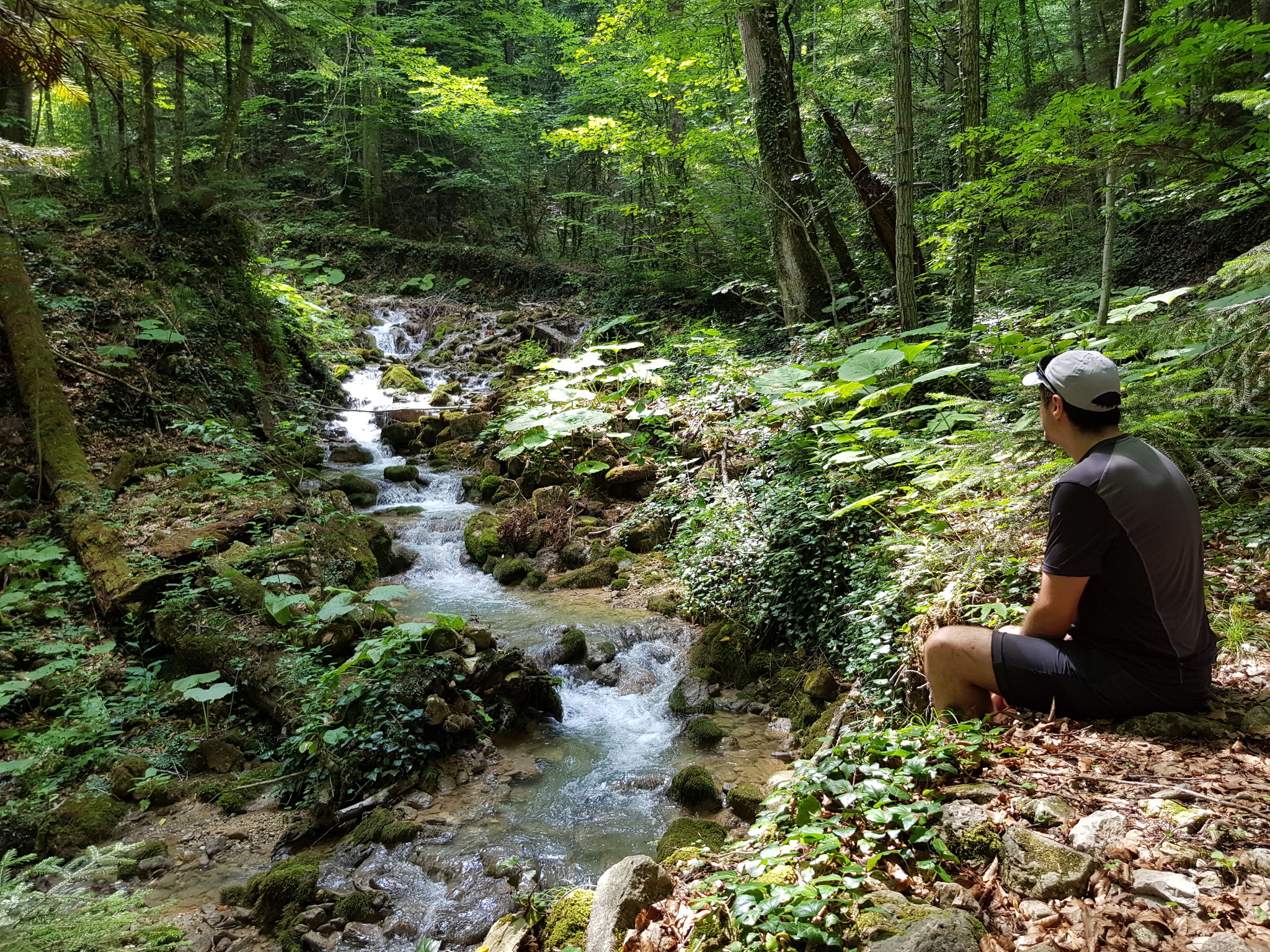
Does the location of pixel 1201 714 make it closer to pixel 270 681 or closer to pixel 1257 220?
pixel 270 681

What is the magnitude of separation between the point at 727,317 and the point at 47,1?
11087 millimetres

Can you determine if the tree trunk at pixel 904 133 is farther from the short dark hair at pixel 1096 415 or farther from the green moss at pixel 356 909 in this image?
the green moss at pixel 356 909

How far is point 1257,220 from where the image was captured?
8.64m

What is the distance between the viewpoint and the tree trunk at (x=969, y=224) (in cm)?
601

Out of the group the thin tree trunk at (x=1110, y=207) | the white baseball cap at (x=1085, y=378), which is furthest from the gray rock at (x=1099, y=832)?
the thin tree trunk at (x=1110, y=207)

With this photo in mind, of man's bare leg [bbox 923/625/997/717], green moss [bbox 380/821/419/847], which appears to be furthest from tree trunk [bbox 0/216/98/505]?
man's bare leg [bbox 923/625/997/717]

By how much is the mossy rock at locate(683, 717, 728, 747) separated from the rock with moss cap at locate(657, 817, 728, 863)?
1.13 m

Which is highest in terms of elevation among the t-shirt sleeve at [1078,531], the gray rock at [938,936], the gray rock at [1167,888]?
the t-shirt sleeve at [1078,531]

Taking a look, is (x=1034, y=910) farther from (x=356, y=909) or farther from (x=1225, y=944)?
(x=356, y=909)

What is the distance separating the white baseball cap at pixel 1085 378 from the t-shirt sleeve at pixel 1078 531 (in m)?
0.34

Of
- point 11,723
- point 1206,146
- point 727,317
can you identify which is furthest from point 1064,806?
point 727,317

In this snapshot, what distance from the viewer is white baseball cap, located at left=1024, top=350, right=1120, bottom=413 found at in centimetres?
243

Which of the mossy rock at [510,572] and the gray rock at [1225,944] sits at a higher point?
the gray rock at [1225,944]

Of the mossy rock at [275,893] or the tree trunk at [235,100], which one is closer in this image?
the mossy rock at [275,893]
